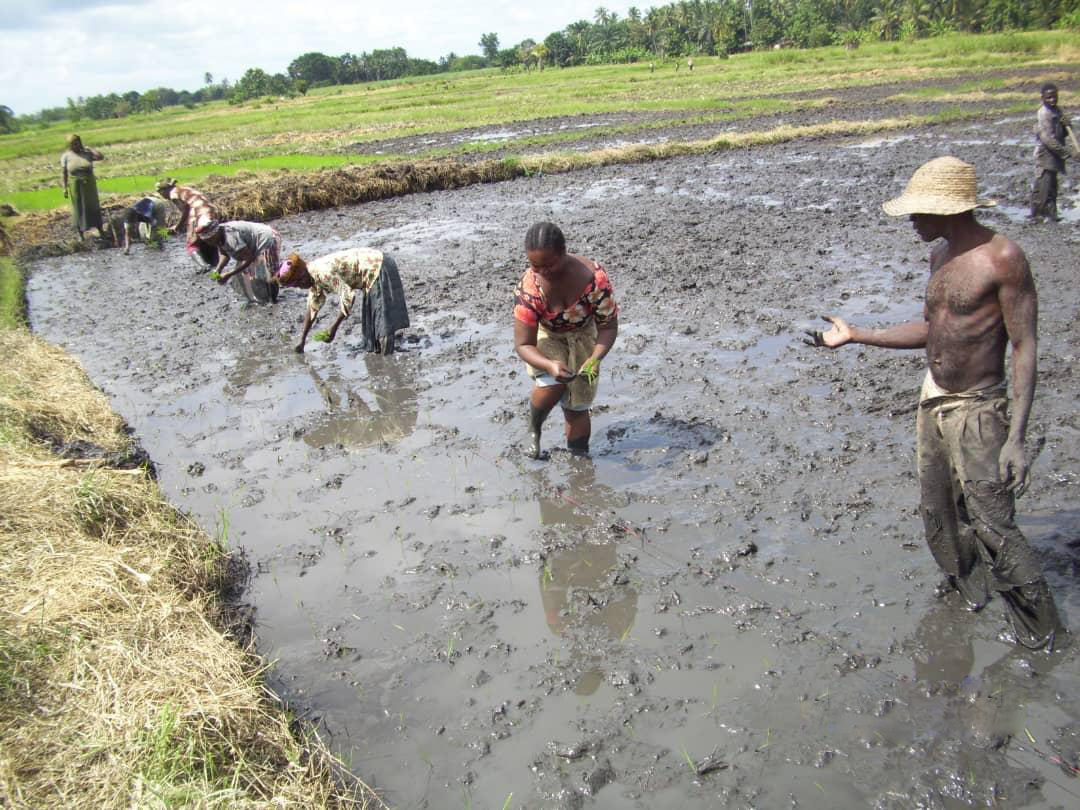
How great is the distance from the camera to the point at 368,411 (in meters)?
6.18

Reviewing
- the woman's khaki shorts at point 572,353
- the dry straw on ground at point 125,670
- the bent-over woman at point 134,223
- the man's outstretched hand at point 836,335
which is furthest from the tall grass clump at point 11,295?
the man's outstretched hand at point 836,335

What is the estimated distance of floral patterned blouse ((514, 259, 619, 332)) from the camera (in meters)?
4.30

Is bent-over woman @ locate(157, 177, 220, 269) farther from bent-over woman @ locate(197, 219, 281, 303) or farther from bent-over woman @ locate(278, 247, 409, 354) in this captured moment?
bent-over woman @ locate(278, 247, 409, 354)

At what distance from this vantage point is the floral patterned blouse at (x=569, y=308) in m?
4.30

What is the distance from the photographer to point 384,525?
4453mm

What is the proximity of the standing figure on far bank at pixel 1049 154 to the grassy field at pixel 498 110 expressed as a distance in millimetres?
14797

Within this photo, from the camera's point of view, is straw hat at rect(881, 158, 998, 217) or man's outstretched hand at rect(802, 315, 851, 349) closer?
straw hat at rect(881, 158, 998, 217)

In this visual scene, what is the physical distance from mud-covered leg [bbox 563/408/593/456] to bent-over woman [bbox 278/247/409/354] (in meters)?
2.96

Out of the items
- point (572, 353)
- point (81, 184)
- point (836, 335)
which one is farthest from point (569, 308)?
point (81, 184)

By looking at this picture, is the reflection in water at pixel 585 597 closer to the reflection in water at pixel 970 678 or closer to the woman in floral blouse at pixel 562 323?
the woman in floral blouse at pixel 562 323

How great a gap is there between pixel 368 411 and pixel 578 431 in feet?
6.99

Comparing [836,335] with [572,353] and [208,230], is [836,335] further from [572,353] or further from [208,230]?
[208,230]

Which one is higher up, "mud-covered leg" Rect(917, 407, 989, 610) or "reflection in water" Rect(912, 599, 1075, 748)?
"mud-covered leg" Rect(917, 407, 989, 610)

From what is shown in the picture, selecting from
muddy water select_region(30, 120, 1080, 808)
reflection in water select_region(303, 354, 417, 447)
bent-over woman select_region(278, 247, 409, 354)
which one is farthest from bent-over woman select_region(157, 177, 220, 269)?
reflection in water select_region(303, 354, 417, 447)
